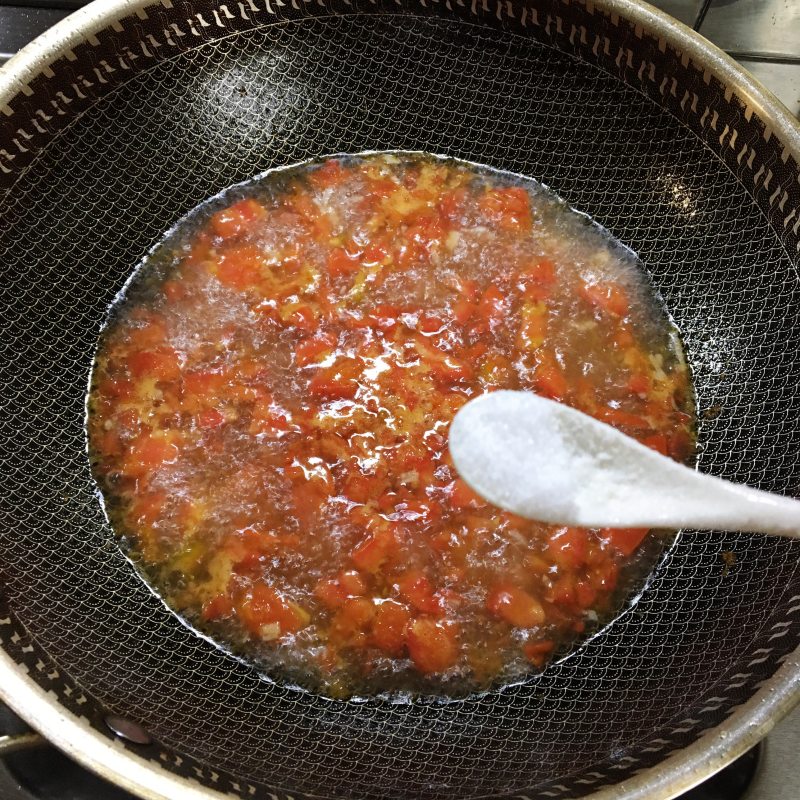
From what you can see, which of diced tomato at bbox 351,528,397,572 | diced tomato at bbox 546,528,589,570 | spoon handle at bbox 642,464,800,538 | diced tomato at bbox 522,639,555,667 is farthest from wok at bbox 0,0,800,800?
spoon handle at bbox 642,464,800,538

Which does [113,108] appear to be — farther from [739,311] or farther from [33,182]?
[739,311]

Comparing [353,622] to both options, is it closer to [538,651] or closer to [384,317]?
[538,651]

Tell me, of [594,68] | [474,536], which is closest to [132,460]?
[474,536]

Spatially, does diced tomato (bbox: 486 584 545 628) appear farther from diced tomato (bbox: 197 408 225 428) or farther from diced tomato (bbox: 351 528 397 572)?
diced tomato (bbox: 197 408 225 428)

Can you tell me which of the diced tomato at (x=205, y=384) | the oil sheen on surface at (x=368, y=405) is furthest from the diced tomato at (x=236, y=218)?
the diced tomato at (x=205, y=384)

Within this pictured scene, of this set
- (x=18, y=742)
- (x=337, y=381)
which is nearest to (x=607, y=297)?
(x=337, y=381)

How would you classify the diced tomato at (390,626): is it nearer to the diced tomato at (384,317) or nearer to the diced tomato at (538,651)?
the diced tomato at (538,651)
